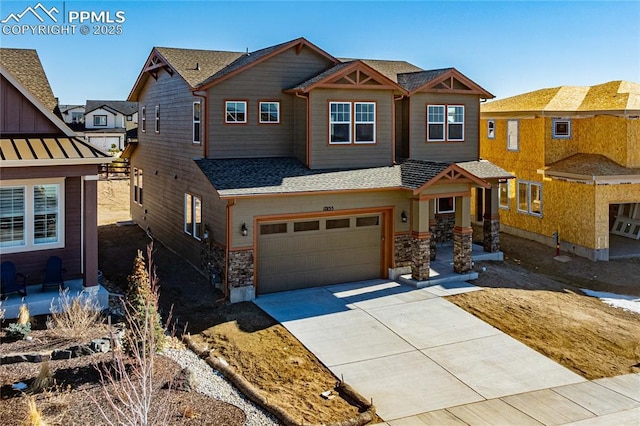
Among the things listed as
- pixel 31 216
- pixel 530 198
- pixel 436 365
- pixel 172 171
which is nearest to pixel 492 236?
pixel 530 198

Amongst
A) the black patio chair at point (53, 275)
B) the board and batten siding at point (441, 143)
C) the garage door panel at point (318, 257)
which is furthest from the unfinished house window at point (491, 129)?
the black patio chair at point (53, 275)

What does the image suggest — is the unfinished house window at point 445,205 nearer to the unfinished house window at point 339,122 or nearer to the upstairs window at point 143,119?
the unfinished house window at point 339,122

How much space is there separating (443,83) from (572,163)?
6556 millimetres

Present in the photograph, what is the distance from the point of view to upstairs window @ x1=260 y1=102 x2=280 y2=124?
17.9 meters

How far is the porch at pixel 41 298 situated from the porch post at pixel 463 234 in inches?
410

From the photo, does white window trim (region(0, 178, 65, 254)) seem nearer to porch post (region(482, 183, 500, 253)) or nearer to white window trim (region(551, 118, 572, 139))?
porch post (region(482, 183, 500, 253))

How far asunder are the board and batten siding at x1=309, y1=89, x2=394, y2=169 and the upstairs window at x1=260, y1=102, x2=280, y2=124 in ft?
4.95

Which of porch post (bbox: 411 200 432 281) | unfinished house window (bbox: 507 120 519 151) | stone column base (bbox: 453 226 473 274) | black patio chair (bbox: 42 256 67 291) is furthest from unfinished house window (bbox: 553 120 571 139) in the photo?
black patio chair (bbox: 42 256 67 291)

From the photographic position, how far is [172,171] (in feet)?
66.6

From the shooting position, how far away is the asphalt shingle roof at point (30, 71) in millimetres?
15576

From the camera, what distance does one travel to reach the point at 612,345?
492 inches

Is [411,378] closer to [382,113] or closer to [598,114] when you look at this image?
[382,113]

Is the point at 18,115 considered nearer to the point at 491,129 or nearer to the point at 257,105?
the point at 257,105

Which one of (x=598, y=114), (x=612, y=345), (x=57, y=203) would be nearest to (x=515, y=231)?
(x=598, y=114)
